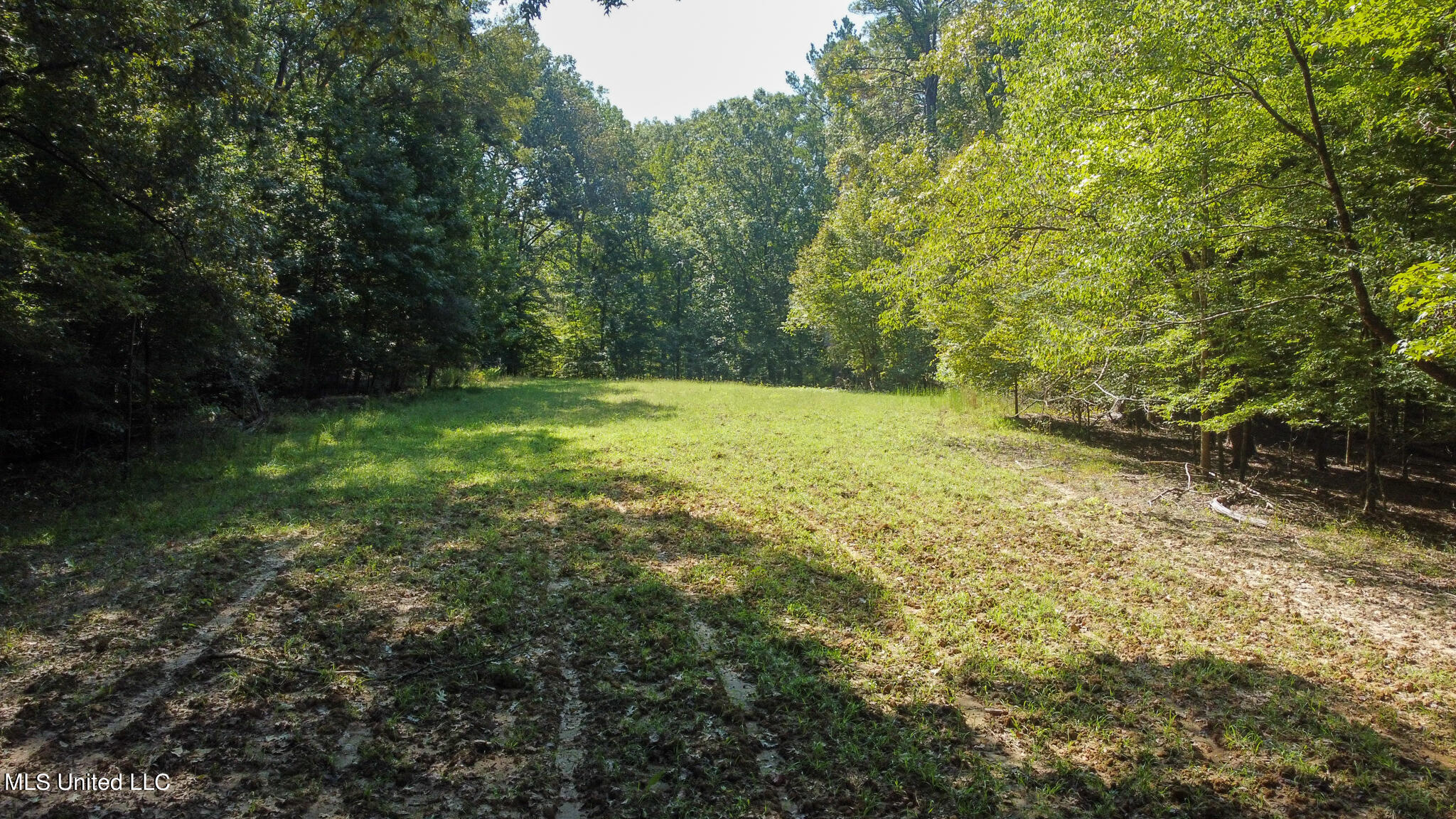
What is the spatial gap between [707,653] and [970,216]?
31.2 feet

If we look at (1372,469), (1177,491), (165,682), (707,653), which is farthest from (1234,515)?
(165,682)

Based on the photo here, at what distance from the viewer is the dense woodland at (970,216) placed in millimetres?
5781

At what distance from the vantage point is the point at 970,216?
10.8 m

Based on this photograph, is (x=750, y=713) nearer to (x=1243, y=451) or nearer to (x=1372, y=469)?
(x=1372, y=469)

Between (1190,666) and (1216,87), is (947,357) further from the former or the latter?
(1190,666)

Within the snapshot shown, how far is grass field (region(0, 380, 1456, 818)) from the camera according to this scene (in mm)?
2682

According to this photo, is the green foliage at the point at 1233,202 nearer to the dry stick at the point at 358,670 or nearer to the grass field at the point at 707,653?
the grass field at the point at 707,653

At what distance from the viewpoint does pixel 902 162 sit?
1586 cm

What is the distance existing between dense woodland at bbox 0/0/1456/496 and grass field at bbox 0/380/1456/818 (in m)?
1.93

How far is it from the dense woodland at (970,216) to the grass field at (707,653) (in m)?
1.93

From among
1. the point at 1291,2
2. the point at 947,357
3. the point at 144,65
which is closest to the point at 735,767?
the point at 1291,2

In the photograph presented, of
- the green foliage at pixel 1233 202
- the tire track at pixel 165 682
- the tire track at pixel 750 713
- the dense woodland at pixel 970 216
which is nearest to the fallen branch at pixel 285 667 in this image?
the tire track at pixel 165 682

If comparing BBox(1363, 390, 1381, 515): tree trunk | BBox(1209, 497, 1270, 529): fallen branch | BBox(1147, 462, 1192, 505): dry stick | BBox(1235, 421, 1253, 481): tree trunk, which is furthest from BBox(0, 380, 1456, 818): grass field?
BBox(1235, 421, 1253, 481): tree trunk

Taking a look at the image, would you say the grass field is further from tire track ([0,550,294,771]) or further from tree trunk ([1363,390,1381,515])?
tree trunk ([1363,390,1381,515])
